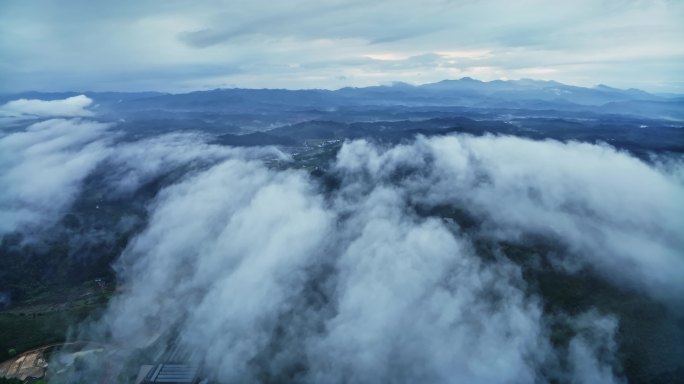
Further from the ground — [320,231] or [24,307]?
[320,231]

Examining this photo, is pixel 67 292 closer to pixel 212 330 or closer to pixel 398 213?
pixel 212 330

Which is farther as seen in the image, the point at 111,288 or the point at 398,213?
the point at 398,213

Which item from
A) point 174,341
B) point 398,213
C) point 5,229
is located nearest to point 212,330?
point 174,341

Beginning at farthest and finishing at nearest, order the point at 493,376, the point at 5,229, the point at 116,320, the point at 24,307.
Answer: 1. the point at 5,229
2. the point at 24,307
3. the point at 116,320
4. the point at 493,376

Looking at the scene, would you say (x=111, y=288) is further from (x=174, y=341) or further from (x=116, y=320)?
(x=174, y=341)

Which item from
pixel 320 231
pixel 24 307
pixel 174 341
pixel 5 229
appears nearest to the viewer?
pixel 174 341

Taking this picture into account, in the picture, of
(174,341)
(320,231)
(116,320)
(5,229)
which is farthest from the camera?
(5,229)

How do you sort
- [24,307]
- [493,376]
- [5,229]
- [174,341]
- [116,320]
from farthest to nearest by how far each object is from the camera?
1. [5,229]
2. [24,307]
3. [116,320]
4. [174,341]
5. [493,376]

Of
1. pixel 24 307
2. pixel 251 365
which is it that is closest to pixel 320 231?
pixel 251 365

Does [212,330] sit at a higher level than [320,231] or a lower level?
lower
